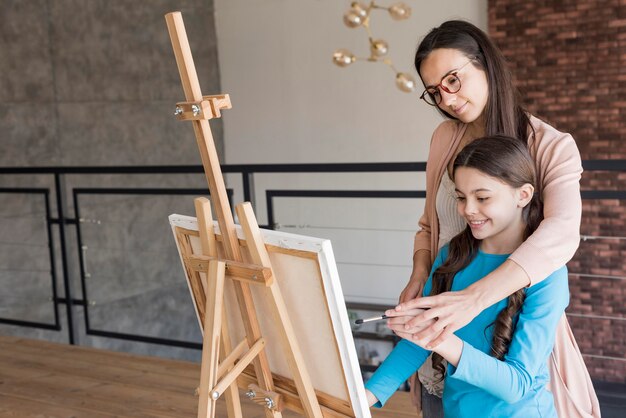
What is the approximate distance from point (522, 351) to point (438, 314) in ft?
0.67

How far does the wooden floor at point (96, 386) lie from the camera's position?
10.4ft

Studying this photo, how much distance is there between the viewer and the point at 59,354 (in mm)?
4023

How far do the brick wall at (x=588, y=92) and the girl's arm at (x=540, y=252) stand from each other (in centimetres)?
516

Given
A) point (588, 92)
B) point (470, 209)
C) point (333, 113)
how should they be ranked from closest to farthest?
point (470, 209) < point (588, 92) < point (333, 113)

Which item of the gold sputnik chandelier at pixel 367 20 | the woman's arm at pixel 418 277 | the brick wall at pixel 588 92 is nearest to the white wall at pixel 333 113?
the brick wall at pixel 588 92

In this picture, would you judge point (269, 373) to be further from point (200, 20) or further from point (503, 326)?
point (200, 20)

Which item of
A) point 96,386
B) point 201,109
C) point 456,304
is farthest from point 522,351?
point 96,386

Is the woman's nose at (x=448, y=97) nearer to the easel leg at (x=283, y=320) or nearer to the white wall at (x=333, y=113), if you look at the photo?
the easel leg at (x=283, y=320)

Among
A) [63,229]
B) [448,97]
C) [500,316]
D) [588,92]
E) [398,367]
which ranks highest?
[448,97]

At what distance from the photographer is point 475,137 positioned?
1581 mm

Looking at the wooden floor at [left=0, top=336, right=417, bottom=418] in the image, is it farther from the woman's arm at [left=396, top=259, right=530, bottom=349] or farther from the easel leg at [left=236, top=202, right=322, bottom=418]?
the woman's arm at [left=396, top=259, right=530, bottom=349]

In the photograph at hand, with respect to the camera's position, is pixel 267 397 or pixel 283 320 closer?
pixel 283 320

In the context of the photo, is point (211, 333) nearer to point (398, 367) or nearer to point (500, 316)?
point (398, 367)

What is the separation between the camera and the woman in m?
1.31
